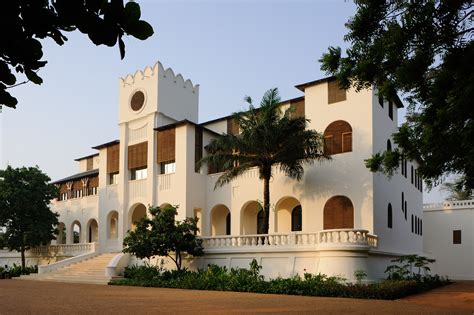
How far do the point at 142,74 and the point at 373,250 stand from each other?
1995 centimetres

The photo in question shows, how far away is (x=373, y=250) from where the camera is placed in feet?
76.3

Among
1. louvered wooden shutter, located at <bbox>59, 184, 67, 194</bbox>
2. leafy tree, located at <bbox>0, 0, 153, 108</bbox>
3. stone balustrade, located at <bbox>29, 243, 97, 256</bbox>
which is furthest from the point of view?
louvered wooden shutter, located at <bbox>59, 184, 67, 194</bbox>

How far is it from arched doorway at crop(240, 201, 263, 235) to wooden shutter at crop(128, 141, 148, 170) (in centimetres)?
780

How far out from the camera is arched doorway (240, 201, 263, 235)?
30472 millimetres

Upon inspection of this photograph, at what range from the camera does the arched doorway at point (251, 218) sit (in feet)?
100.0

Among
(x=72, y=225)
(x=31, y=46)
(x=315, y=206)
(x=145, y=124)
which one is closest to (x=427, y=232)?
(x=315, y=206)

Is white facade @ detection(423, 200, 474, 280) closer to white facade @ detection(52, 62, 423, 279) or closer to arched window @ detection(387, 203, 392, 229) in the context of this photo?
white facade @ detection(52, 62, 423, 279)

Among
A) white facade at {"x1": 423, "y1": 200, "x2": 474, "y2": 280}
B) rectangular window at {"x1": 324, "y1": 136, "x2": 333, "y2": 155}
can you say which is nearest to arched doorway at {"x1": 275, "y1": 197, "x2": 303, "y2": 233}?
rectangular window at {"x1": 324, "y1": 136, "x2": 333, "y2": 155}

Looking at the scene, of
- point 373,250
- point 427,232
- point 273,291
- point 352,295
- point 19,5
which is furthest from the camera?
point 427,232

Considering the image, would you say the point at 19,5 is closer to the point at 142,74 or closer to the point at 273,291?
the point at 273,291

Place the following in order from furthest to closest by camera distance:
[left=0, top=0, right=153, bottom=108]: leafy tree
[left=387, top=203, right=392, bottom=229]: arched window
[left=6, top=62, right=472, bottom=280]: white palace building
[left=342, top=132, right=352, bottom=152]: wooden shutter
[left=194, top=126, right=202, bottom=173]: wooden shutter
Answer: [left=194, top=126, right=202, bottom=173]: wooden shutter, [left=387, top=203, right=392, bottom=229]: arched window, [left=342, top=132, right=352, bottom=152]: wooden shutter, [left=6, top=62, right=472, bottom=280]: white palace building, [left=0, top=0, right=153, bottom=108]: leafy tree

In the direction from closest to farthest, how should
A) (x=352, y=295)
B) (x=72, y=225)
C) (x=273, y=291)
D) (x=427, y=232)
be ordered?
(x=352, y=295) < (x=273, y=291) < (x=427, y=232) < (x=72, y=225)

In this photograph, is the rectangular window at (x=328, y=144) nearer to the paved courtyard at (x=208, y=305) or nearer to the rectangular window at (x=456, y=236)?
the paved courtyard at (x=208, y=305)

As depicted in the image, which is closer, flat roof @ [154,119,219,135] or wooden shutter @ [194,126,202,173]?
flat roof @ [154,119,219,135]
